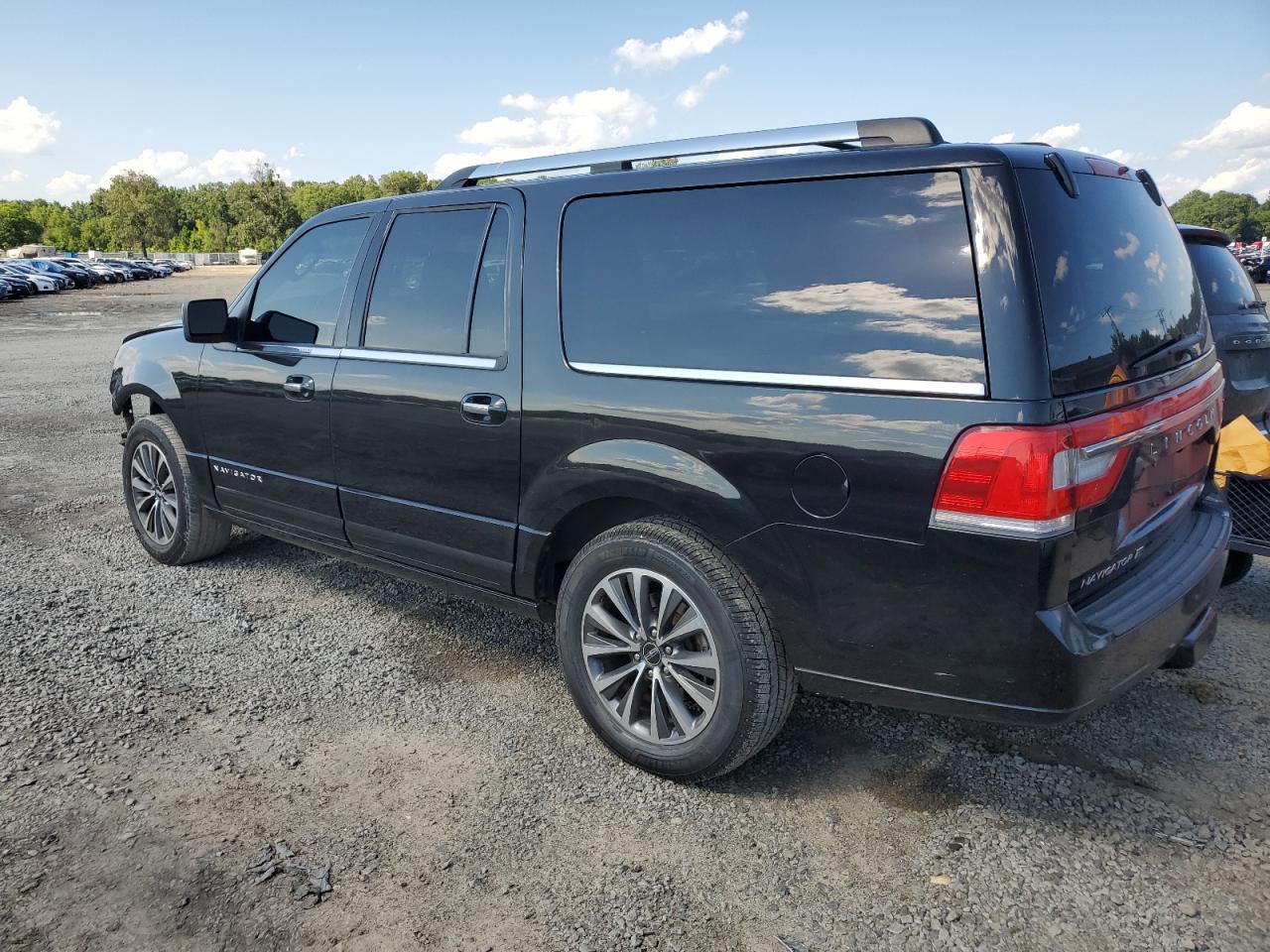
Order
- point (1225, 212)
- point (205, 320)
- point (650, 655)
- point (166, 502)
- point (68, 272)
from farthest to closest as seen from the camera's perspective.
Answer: point (1225, 212) < point (68, 272) < point (166, 502) < point (205, 320) < point (650, 655)

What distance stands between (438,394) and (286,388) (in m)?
1.03

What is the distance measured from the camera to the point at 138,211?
122 meters

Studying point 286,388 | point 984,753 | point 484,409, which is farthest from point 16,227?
point 984,753

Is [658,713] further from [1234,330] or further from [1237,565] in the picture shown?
[1234,330]

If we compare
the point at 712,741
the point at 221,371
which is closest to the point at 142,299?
the point at 221,371

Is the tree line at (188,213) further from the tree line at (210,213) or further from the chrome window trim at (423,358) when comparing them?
the chrome window trim at (423,358)

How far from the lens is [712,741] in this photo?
291 cm

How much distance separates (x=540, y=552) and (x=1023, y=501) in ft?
5.57

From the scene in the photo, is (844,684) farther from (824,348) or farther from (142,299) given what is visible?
(142,299)

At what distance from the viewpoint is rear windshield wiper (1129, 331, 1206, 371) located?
8.72 feet

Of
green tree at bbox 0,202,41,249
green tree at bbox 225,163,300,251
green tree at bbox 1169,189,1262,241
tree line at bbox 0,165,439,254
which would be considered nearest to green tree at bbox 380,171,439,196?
tree line at bbox 0,165,439,254

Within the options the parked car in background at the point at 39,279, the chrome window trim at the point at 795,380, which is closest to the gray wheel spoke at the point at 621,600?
the chrome window trim at the point at 795,380

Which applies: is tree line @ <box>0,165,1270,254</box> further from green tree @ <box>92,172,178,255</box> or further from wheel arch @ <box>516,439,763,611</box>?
wheel arch @ <box>516,439,763,611</box>

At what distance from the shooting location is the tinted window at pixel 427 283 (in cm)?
361
